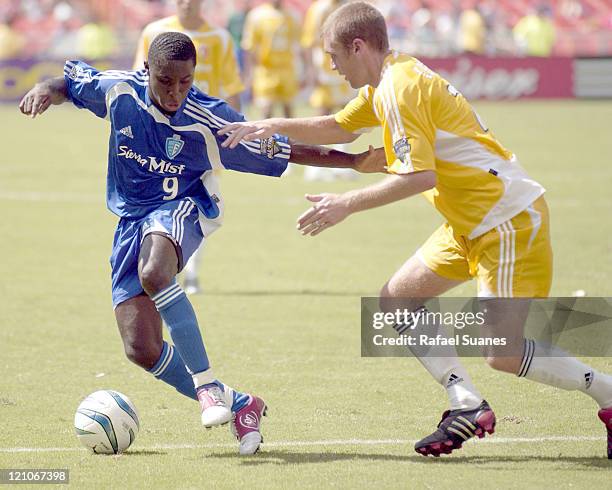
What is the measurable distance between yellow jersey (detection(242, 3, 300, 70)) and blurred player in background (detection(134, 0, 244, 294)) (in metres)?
9.28

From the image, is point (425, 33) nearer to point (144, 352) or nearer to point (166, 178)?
point (166, 178)

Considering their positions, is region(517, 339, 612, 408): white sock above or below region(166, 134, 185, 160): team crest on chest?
below

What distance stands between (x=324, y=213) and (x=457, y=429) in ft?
4.23

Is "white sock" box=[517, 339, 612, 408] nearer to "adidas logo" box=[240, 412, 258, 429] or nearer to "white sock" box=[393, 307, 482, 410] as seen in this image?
"white sock" box=[393, 307, 482, 410]

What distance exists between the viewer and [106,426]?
592 cm

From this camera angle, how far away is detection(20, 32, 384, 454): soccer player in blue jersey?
585 cm

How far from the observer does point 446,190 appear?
19.1 ft

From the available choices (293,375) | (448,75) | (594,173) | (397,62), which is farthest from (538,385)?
(448,75)

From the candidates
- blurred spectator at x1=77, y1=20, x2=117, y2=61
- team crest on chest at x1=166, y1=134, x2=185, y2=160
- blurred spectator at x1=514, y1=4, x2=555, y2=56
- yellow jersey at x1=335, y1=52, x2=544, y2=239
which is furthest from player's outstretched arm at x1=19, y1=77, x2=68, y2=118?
blurred spectator at x1=514, y1=4, x2=555, y2=56

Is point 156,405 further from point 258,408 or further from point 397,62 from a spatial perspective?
point 397,62

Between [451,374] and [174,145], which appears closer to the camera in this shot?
[451,374]

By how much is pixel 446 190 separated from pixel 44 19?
122 feet

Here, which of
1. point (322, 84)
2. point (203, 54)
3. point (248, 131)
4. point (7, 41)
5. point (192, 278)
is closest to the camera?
point (248, 131)

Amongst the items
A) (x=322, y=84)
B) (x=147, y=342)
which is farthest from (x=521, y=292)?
(x=322, y=84)
